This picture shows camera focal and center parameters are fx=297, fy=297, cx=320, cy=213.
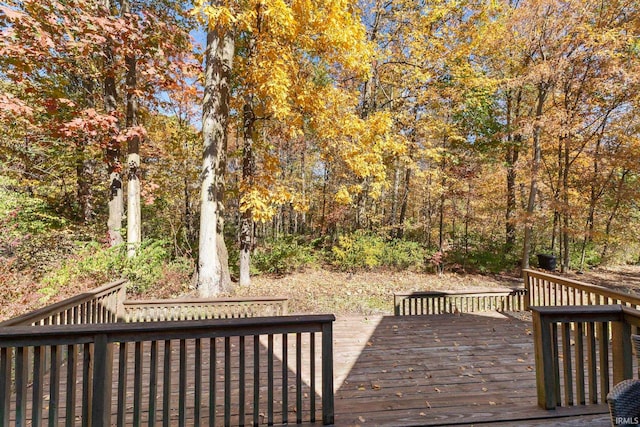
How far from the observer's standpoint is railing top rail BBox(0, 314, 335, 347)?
196 centimetres

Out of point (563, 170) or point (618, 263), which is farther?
point (618, 263)

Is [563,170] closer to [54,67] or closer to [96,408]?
[96,408]

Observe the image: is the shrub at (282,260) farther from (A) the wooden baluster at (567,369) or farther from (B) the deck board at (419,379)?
(A) the wooden baluster at (567,369)

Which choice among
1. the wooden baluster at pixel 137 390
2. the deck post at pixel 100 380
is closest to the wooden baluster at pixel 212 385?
the wooden baluster at pixel 137 390

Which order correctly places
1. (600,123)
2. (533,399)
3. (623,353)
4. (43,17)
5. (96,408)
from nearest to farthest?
(96,408) → (623,353) → (533,399) → (43,17) → (600,123)

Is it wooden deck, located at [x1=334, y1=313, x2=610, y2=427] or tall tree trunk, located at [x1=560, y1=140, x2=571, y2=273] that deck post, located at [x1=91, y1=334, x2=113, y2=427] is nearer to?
wooden deck, located at [x1=334, y1=313, x2=610, y2=427]

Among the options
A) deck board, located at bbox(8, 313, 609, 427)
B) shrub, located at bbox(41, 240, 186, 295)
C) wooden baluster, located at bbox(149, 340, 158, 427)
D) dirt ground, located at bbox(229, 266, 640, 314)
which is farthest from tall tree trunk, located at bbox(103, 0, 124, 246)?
wooden baluster, located at bbox(149, 340, 158, 427)

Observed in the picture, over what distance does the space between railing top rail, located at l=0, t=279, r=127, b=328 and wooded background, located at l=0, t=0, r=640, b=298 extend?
183 centimetres

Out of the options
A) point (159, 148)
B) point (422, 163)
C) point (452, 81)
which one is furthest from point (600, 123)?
point (159, 148)

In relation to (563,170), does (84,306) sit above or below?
below

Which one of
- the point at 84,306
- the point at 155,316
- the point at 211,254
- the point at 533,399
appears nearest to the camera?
the point at 533,399

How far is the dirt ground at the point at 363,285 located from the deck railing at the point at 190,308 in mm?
Result: 1420

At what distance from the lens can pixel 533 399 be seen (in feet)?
8.48

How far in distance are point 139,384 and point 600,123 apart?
1210 cm
